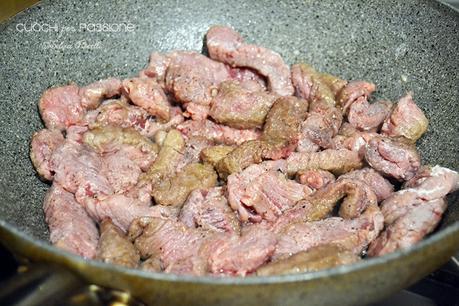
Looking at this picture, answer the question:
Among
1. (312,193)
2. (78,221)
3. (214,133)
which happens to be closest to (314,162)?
(312,193)

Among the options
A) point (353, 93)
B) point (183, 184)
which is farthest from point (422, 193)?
point (183, 184)

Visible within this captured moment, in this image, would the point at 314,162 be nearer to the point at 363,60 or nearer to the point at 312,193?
the point at 312,193

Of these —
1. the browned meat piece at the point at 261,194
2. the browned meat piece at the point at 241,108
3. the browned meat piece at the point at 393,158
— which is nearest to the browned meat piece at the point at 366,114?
the browned meat piece at the point at 393,158

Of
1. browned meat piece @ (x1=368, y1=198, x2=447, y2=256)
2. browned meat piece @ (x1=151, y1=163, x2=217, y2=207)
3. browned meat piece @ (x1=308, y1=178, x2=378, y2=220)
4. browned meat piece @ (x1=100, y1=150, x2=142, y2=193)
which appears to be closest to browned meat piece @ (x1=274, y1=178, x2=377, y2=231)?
browned meat piece @ (x1=308, y1=178, x2=378, y2=220)

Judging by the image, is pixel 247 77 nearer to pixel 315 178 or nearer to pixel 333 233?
pixel 315 178

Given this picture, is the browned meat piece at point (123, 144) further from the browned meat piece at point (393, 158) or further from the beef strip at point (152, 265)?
the browned meat piece at point (393, 158)
